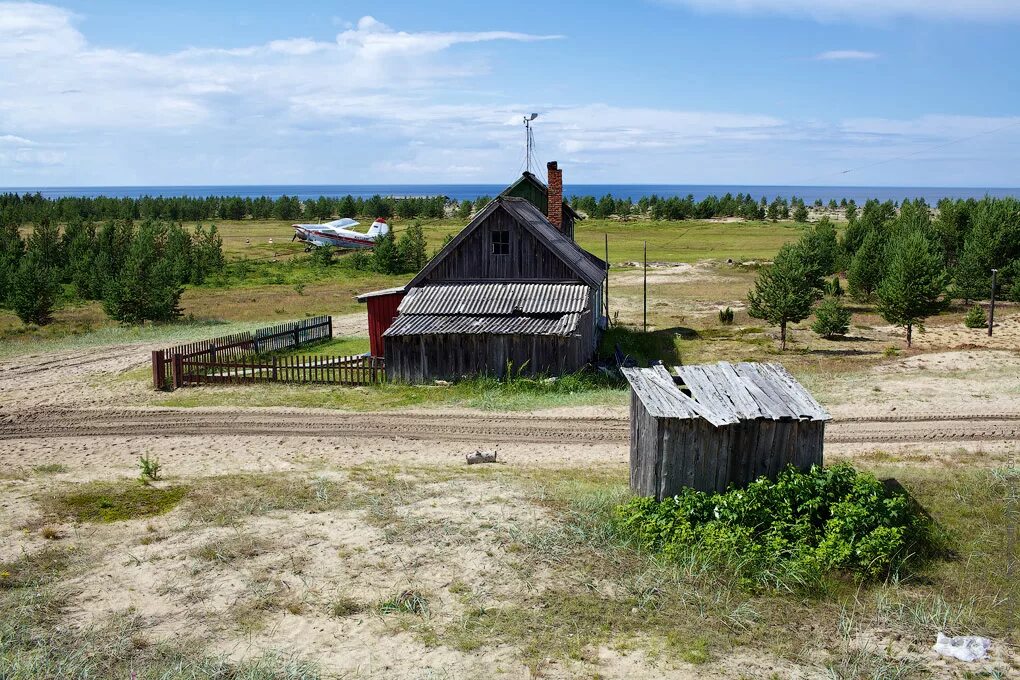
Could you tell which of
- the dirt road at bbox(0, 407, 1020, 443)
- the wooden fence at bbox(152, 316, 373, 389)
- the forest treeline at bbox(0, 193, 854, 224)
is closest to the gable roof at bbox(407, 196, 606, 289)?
the wooden fence at bbox(152, 316, 373, 389)

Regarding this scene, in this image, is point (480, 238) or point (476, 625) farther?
point (480, 238)

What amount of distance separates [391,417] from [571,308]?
307 inches

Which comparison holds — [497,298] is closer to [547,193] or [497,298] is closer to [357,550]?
[547,193]

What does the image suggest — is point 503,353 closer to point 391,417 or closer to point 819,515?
point 391,417

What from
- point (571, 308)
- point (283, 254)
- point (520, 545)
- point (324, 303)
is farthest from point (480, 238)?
point (283, 254)

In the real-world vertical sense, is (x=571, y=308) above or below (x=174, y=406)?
above

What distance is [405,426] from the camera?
2225cm

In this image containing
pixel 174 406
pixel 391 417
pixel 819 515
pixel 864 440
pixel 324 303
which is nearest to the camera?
pixel 819 515

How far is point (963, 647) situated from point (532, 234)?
829 inches

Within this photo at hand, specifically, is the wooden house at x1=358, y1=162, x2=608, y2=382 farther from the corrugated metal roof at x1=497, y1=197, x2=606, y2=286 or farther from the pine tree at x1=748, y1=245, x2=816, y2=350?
the pine tree at x1=748, y1=245, x2=816, y2=350

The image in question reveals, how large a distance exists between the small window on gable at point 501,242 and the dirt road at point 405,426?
821cm

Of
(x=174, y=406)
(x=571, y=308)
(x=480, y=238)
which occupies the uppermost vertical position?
(x=480, y=238)

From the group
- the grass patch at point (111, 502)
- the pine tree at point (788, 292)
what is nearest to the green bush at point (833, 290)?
the pine tree at point (788, 292)

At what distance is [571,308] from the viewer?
27.9m
